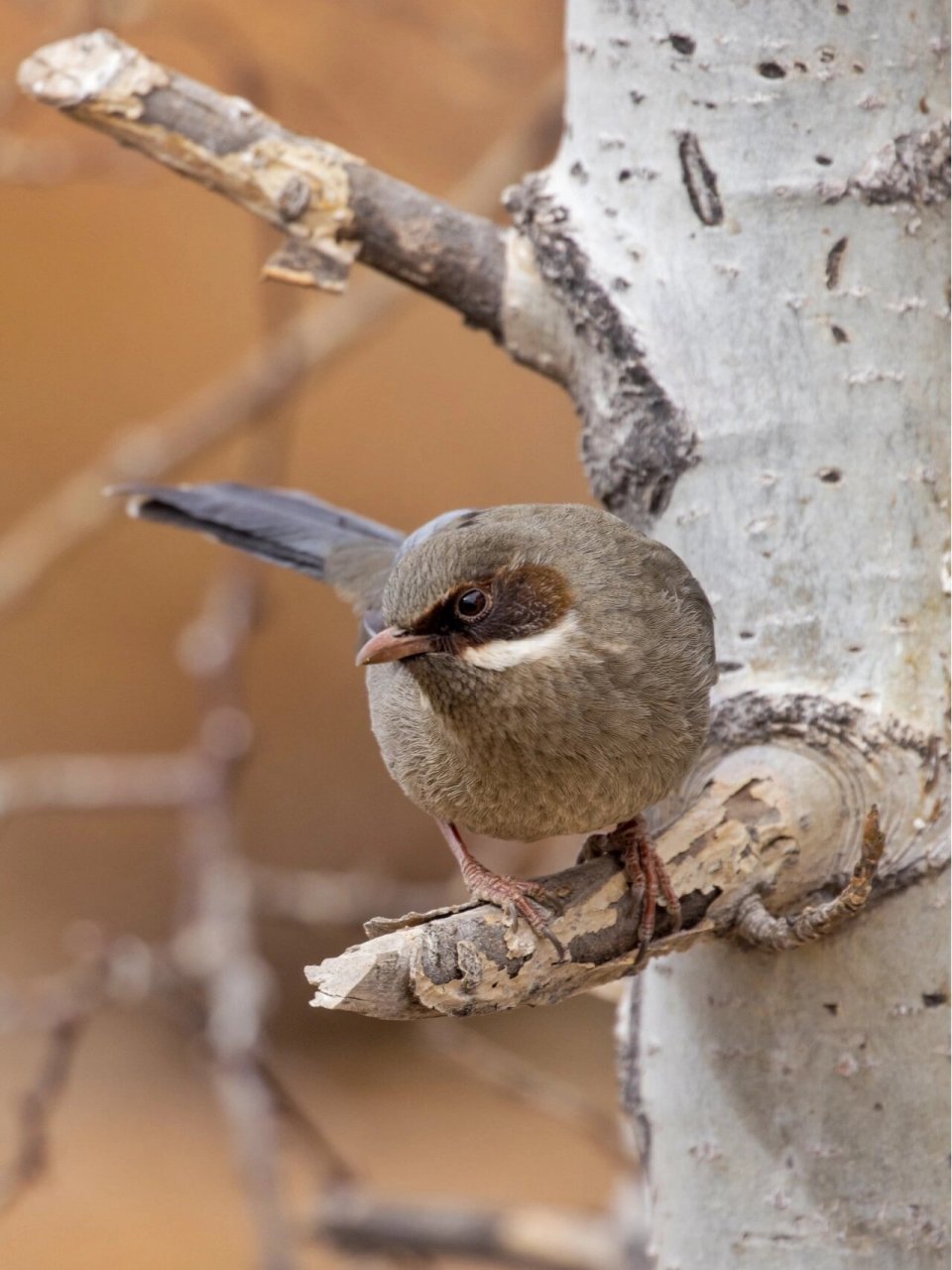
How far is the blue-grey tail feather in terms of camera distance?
2.77m

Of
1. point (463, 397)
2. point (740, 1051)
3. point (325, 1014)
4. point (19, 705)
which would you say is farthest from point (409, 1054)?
point (740, 1051)

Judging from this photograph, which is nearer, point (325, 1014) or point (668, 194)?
point (668, 194)

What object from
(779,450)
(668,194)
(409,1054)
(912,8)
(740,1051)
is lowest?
(409,1054)

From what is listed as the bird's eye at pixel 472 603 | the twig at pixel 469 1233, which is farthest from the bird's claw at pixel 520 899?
the twig at pixel 469 1233

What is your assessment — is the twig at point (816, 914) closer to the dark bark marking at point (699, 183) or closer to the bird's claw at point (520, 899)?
the bird's claw at point (520, 899)

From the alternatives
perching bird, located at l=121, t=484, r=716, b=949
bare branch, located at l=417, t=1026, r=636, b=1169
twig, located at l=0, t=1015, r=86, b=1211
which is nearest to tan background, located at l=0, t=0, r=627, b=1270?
bare branch, located at l=417, t=1026, r=636, b=1169

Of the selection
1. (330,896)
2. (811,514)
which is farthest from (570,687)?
(330,896)

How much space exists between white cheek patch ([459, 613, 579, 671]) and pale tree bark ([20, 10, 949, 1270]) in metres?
Result: 0.27

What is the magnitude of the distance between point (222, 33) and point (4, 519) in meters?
2.20

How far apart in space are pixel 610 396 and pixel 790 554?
0.38 meters

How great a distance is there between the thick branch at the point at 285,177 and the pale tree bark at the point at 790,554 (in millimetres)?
243

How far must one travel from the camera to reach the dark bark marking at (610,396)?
2.26 m

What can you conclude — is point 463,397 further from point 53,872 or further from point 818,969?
point 818,969

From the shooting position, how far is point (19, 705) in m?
6.57
